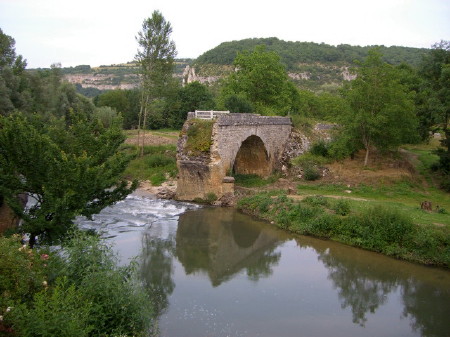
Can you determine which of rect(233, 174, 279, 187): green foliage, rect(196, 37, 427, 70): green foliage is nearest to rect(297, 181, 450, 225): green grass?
rect(233, 174, 279, 187): green foliage

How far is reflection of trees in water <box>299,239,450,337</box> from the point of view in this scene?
1173 cm

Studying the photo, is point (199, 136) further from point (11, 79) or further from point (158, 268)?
point (11, 79)

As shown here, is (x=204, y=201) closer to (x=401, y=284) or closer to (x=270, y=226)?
(x=270, y=226)

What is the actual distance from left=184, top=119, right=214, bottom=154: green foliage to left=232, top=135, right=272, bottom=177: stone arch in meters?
3.97

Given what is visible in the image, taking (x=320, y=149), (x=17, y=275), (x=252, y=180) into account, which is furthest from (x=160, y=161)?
(x=17, y=275)

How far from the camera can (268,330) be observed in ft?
34.0

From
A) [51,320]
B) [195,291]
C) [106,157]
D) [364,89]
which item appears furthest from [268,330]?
[364,89]

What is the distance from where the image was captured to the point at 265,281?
13.4 m

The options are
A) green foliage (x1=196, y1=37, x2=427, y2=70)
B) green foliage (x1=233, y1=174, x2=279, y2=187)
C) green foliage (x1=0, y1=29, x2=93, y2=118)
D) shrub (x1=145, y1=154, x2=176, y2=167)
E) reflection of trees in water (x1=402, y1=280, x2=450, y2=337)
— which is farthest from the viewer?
green foliage (x1=196, y1=37, x2=427, y2=70)

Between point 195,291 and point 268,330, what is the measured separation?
2.71m

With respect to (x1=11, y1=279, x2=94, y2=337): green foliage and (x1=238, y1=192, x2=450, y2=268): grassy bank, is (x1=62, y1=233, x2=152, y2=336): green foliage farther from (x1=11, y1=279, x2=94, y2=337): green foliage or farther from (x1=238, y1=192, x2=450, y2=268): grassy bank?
(x1=238, y1=192, x2=450, y2=268): grassy bank

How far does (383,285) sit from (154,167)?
722 inches

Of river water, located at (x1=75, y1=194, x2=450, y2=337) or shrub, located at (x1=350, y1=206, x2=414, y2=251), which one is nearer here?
river water, located at (x1=75, y1=194, x2=450, y2=337)

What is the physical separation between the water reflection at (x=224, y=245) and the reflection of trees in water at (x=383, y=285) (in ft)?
7.02
